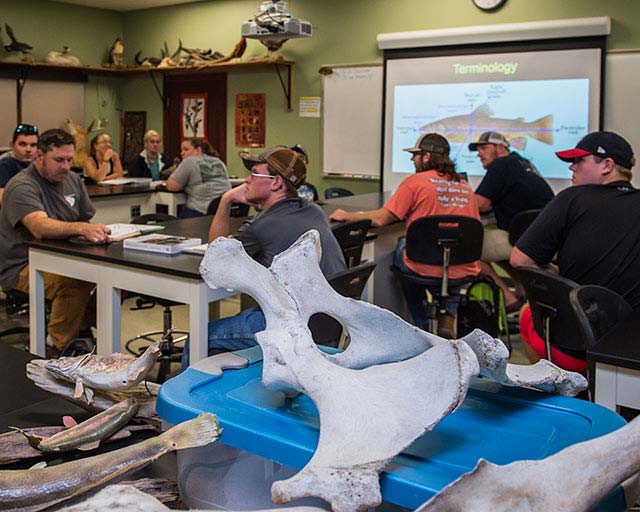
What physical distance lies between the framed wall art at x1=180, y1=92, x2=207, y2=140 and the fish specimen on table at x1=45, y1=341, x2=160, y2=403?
7.70m

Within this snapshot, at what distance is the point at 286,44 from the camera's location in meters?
7.87

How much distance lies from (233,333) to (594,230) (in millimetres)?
1429

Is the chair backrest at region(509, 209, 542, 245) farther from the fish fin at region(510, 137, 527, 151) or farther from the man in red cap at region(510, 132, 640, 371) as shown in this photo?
the fish fin at region(510, 137, 527, 151)

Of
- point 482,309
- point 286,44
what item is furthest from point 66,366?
point 286,44

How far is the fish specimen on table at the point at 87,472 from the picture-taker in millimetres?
846

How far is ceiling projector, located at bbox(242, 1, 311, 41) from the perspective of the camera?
616 centimetres

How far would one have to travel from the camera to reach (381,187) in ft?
24.4

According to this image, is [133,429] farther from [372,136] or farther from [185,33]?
[185,33]

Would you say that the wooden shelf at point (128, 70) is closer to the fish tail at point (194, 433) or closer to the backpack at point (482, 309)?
the backpack at point (482, 309)

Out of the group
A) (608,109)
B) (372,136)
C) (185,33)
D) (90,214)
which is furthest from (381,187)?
(90,214)

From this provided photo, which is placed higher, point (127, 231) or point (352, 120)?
point (352, 120)

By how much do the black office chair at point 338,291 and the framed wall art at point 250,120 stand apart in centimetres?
567

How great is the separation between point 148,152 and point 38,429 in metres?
6.80

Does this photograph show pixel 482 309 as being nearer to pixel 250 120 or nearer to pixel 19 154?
pixel 19 154
